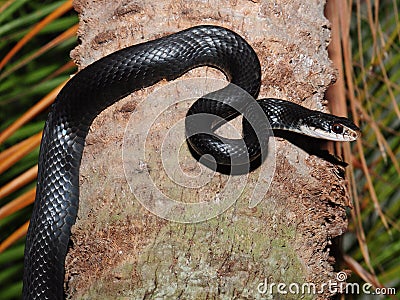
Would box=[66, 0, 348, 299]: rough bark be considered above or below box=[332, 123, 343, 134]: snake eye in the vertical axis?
above

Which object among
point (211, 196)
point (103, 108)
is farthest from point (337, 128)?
point (103, 108)

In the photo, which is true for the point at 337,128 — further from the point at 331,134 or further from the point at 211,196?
the point at 211,196

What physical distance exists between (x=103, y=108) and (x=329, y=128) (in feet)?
2.75

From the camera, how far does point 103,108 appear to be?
6.25ft

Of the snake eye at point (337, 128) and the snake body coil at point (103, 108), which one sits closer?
the snake body coil at point (103, 108)

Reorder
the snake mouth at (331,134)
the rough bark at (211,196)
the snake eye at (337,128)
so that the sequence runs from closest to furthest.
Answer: the rough bark at (211,196) < the snake mouth at (331,134) < the snake eye at (337,128)

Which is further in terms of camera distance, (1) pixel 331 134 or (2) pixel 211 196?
(1) pixel 331 134

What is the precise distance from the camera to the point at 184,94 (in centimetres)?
181

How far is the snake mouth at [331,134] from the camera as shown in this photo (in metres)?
1.81

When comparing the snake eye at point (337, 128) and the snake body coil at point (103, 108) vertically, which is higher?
the snake body coil at point (103, 108)

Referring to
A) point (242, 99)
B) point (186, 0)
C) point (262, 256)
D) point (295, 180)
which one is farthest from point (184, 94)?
point (262, 256)

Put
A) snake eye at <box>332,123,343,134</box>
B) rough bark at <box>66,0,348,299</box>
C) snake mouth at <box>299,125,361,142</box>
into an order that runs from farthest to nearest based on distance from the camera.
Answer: snake eye at <box>332,123,343,134</box>
snake mouth at <box>299,125,361,142</box>
rough bark at <box>66,0,348,299</box>

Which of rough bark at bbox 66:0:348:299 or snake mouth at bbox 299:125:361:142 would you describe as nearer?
rough bark at bbox 66:0:348:299

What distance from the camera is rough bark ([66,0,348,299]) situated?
1553 mm
